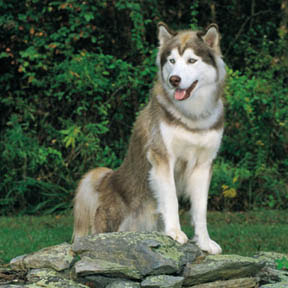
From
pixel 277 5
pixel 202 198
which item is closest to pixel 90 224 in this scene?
pixel 202 198

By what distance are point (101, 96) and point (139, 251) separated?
5.14 meters

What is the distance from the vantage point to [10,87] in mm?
9414

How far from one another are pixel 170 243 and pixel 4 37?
602 cm

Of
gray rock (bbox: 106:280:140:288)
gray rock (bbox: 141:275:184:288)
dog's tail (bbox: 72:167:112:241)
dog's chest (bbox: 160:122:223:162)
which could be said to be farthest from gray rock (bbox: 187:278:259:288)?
dog's tail (bbox: 72:167:112:241)

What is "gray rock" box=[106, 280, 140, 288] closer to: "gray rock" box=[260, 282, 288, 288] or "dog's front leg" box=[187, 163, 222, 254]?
"gray rock" box=[260, 282, 288, 288]

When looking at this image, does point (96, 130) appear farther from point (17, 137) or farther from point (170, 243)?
point (170, 243)

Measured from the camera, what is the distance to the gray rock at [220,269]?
4102 mm

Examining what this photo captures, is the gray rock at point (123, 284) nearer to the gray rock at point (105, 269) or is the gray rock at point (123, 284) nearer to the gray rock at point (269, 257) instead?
the gray rock at point (105, 269)

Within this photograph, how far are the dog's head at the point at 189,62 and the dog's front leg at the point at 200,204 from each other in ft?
2.10

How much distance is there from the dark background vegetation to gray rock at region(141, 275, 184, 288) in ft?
13.4

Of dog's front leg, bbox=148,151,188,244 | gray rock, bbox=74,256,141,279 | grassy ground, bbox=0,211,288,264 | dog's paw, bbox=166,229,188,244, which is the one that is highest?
dog's front leg, bbox=148,151,188,244

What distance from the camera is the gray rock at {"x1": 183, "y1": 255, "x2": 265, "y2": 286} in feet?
13.5

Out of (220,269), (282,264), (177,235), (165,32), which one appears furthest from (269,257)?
(165,32)

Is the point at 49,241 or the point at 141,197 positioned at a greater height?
the point at 141,197
